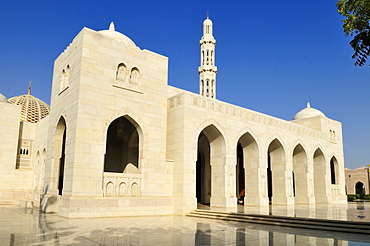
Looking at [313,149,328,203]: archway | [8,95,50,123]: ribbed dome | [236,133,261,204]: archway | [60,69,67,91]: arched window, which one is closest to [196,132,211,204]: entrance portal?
[236,133,261,204]: archway

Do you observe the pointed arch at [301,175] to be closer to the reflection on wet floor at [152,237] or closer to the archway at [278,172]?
the archway at [278,172]

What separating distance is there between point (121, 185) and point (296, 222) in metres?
7.44

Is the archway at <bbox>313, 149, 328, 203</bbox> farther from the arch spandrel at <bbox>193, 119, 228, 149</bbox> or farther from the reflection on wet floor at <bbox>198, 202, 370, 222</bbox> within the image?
the arch spandrel at <bbox>193, 119, 228, 149</bbox>

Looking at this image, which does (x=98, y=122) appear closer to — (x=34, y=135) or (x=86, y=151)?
(x=86, y=151)

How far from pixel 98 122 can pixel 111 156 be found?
647 centimetres

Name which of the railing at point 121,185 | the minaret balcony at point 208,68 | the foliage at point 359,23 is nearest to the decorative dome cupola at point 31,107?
the minaret balcony at point 208,68

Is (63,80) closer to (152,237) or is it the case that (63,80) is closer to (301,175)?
(152,237)

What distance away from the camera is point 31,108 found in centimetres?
3053

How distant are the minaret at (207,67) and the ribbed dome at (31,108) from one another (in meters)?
16.2

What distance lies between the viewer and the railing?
13.9 m

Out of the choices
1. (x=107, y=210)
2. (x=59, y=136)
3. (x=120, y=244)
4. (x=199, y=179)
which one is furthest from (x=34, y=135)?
(x=120, y=244)

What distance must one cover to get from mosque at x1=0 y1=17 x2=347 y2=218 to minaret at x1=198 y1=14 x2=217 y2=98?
12785mm

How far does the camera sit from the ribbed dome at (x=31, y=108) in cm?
2960

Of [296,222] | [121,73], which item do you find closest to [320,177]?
[296,222]
